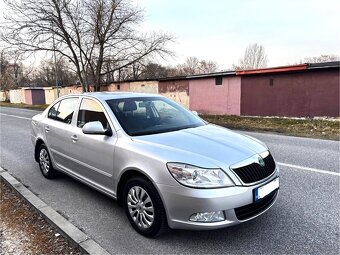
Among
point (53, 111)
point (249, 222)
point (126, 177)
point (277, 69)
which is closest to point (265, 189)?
point (249, 222)

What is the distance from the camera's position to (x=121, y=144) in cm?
356

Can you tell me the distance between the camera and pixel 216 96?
19562 millimetres

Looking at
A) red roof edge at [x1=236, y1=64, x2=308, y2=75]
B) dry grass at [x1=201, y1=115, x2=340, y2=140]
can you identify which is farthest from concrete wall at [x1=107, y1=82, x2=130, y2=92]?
dry grass at [x1=201, y1=115, x2=340, y2=140]

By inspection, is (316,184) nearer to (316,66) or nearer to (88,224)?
(88,224)

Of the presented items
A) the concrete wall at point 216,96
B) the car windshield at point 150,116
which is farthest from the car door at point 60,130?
the concrete wall at point 216,96

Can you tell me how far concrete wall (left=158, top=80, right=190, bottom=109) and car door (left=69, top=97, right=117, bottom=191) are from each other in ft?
56.7

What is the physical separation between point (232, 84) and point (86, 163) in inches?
610

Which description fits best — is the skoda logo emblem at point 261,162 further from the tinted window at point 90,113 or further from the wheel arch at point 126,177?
A: the tinted window at point 90,113

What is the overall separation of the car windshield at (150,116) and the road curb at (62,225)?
1277 mm

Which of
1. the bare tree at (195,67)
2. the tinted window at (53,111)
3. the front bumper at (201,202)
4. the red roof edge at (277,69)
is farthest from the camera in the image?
the bare tree at (195,67)

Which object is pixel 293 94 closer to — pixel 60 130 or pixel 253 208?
pixel 60 130

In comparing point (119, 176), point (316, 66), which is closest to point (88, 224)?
point (119, 176)

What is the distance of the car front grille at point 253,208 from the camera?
9.83 feet

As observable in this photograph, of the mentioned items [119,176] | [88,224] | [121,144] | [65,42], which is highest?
[65,42]
